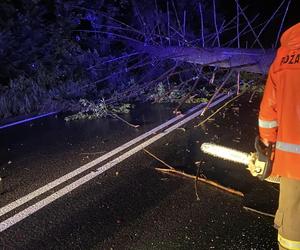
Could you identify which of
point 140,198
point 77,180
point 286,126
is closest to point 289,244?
point 286,126

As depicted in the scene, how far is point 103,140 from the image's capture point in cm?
596

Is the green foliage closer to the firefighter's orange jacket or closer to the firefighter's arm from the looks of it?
the firefighter's arm

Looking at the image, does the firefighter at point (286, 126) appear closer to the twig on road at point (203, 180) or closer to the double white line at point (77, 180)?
the twig on road at point (203, 180)

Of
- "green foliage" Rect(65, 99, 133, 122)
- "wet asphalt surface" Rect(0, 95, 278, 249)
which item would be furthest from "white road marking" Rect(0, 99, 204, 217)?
"green foliage" Rect(65, 99, 133, 122)

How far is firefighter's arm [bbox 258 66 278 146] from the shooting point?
7.65ft

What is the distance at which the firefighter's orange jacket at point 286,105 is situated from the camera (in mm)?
2172

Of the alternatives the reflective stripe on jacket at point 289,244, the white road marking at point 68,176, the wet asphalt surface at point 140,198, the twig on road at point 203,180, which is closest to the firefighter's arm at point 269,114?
the reflective stripe on jacket at point 289,244

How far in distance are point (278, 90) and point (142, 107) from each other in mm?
6012

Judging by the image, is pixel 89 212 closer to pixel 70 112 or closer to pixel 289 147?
pixel 289 147

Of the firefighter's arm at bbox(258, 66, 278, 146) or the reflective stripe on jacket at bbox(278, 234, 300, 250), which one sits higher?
the firefighter's arm at bbox(258, 66, 278, 146)

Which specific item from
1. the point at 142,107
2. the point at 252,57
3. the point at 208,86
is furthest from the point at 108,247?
the point at 208,86

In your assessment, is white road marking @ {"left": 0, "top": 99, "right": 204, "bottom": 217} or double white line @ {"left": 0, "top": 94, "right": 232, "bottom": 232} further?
white road marking @ {"left": 0, "top": 99, "right": 204, "bottom": 217}

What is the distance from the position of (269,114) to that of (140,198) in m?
2.01

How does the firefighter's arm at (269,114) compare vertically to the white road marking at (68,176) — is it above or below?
above
